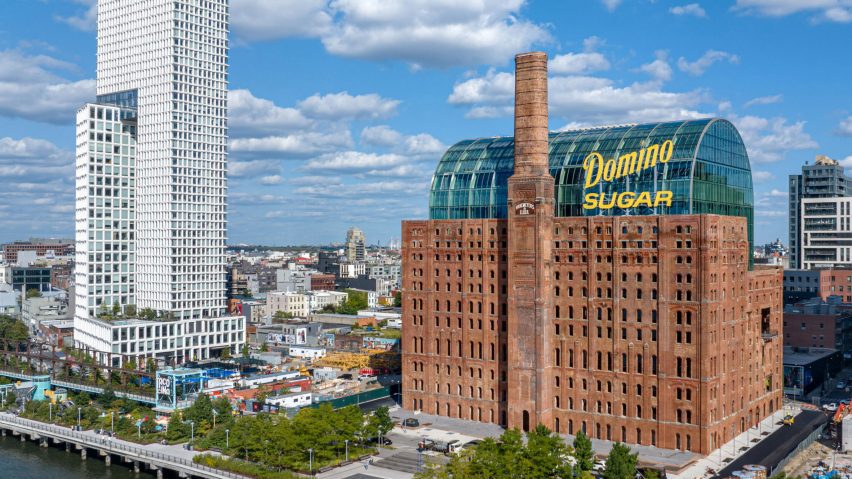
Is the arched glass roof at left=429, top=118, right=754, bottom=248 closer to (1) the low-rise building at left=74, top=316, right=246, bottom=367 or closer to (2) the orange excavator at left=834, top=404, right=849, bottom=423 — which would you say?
(2) the orange excavator at left=834, top=404, right=849, bottom=423

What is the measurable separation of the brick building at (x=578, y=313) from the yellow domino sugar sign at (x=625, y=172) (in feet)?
6.37

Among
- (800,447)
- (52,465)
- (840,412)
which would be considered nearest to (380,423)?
(52,465)

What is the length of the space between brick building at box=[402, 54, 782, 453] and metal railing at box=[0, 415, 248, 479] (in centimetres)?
3928

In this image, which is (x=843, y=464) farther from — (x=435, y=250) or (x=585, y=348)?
(x=435, y=250)

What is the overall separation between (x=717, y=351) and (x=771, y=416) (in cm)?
3089

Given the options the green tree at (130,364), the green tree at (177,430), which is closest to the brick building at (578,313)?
the green tree at (177,430)

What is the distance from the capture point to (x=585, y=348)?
379 ft

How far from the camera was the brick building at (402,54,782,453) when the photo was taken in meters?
107

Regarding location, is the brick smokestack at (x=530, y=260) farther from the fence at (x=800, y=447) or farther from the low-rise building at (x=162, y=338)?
the low-rise building at (x=162, y=338)

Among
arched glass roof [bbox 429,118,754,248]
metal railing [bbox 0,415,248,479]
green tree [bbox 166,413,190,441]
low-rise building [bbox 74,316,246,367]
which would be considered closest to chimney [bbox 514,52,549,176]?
arched glass roof [bbox 429,118,754,248]

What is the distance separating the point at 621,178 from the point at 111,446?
85873 millimetres

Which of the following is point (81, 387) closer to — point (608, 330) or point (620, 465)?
point (608, 330)

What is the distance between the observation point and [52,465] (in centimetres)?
11831

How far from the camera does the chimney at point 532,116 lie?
117625mm
